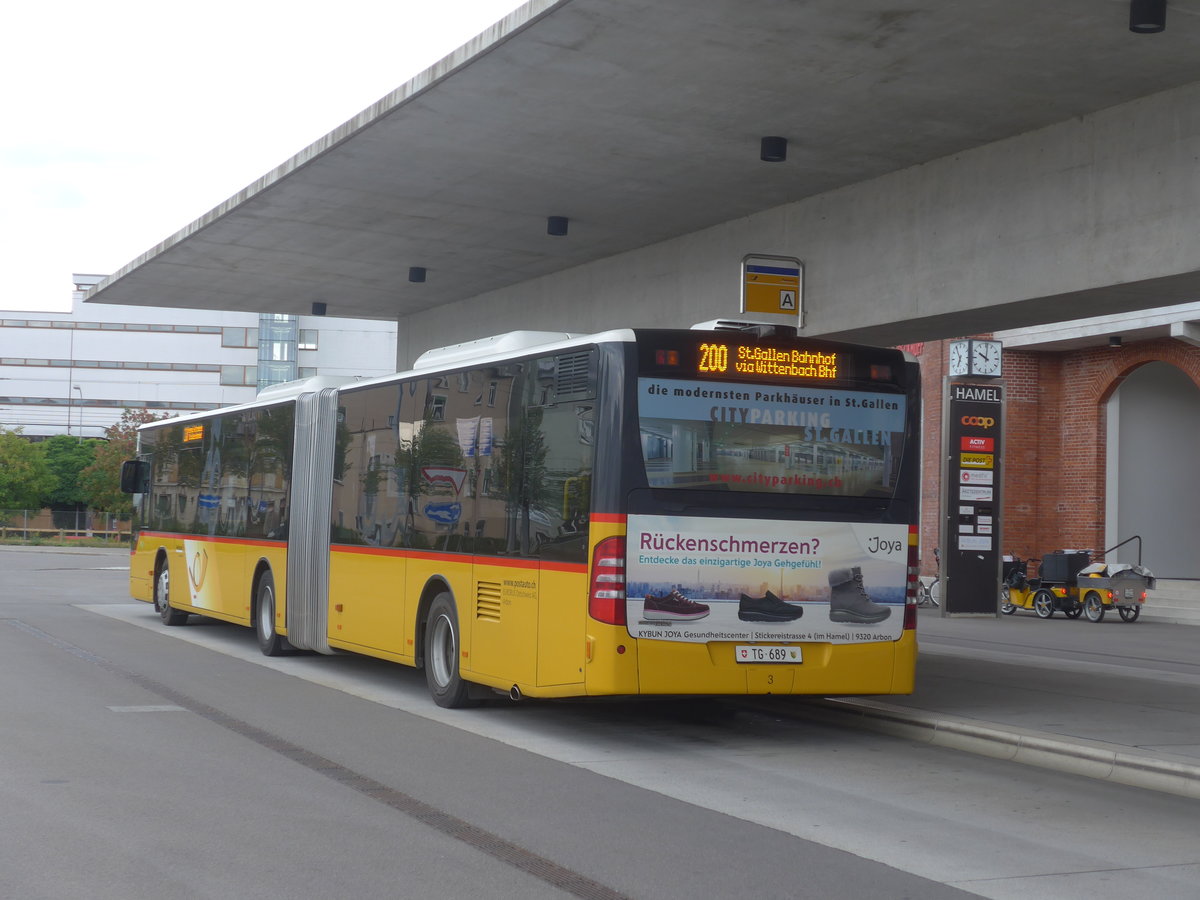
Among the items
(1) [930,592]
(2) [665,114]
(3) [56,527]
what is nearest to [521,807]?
(2) [665,114]

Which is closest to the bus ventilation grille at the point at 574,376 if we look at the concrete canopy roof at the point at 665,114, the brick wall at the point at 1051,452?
the concrete canopy roof at the point at 665,114

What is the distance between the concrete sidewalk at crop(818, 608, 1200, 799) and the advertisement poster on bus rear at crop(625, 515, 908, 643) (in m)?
1.18

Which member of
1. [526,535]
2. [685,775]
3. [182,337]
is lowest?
[685,775]

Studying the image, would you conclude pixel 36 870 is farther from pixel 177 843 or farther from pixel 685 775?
pixel 685 775

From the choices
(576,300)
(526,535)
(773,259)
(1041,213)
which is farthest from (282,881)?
(576,300)

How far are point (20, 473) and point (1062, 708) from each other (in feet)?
249

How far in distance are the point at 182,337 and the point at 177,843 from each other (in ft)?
327

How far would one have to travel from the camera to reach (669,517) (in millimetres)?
10547

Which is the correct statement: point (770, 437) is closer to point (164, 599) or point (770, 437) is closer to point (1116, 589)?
point (164, 599)

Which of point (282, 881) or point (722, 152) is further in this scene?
point (722, 152)

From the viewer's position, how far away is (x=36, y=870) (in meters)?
6.60

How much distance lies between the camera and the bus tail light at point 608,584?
10328 mm

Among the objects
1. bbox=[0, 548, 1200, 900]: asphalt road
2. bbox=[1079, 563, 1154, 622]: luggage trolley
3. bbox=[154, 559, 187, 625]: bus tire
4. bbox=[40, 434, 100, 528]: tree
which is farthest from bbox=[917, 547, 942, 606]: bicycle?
bbox=[40, 434, 100, 528]: tree

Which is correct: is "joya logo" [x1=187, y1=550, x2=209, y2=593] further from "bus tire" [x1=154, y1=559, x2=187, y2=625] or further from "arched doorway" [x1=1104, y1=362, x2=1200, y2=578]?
"arched doorway" [x1=1104, y1=362, x2=1200, y2=578]
